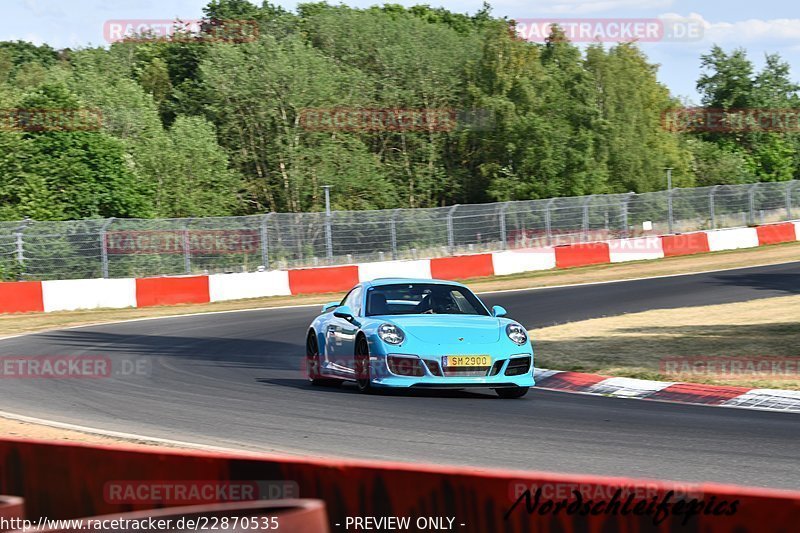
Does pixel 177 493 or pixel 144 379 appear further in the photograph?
pixel 144 379

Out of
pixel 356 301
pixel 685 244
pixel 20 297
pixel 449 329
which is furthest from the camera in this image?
pixel 685 244

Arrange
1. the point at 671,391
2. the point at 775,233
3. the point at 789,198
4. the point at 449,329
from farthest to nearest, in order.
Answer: the point at 789,198
the point at 775,233
the point at 671,391
the point at 449,329

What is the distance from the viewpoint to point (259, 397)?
11.5m

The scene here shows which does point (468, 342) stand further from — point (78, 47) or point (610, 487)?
point (78, 47)

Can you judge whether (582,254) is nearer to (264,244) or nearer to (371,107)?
(264,244)

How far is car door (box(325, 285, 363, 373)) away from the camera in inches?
474

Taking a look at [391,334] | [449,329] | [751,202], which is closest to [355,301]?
[391,334]

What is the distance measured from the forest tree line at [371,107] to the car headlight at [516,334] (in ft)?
Result: 114

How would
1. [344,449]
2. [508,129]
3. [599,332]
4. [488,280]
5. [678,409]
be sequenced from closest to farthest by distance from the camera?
[344,449], [678,409], [599,332], [488,280], [508,129]

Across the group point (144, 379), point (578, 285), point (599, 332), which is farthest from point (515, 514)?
point (578, 285)

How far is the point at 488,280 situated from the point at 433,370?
69.3 ft

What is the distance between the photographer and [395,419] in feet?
31.3

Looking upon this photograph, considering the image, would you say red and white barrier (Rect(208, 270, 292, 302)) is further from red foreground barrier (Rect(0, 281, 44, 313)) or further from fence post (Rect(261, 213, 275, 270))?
red foreground barrier (Rect(0, 281, 44, 313))

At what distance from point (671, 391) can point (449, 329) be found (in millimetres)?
2282
